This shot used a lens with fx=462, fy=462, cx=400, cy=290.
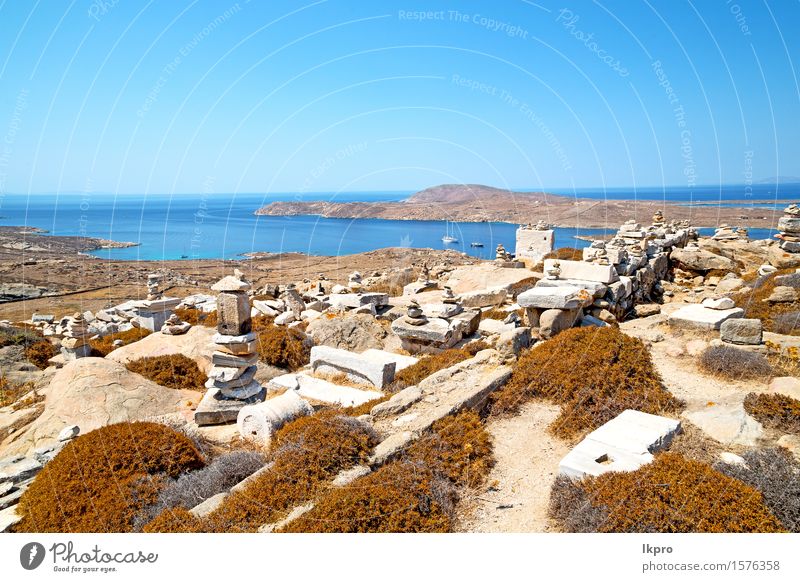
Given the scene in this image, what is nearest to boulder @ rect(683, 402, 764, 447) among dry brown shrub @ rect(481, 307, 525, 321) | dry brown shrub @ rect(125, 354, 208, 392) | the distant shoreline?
dry brown shrub @ rect(481, 307, 525, 321)

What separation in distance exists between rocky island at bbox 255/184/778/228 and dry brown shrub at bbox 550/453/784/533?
66582 mm

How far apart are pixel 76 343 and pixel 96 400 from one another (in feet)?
21.2

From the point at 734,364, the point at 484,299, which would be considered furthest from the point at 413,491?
the point at 484,299

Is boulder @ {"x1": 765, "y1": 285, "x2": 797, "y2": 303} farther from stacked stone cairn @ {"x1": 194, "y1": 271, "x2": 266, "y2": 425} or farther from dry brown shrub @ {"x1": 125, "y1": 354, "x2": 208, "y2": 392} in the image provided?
dry brown shrub @ {"x1": 125, "y1": 354, "x2": 208, "y2": 392}

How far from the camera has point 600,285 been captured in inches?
490

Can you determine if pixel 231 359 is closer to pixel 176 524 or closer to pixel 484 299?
pixel 176 524

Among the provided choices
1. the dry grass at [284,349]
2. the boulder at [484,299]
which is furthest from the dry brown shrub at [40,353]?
the boulder at [484,299]

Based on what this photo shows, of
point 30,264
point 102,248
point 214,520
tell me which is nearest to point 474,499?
point 214,520

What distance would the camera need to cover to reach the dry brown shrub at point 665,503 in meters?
4.44

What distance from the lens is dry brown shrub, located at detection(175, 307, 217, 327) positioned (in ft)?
64.4

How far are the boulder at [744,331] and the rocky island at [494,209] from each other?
6094cm

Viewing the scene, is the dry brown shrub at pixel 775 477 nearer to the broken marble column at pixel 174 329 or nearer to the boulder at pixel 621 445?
the boulder at pixel 621 445

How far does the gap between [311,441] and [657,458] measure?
4.29 meters

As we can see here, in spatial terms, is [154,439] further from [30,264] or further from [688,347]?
[30,264]
